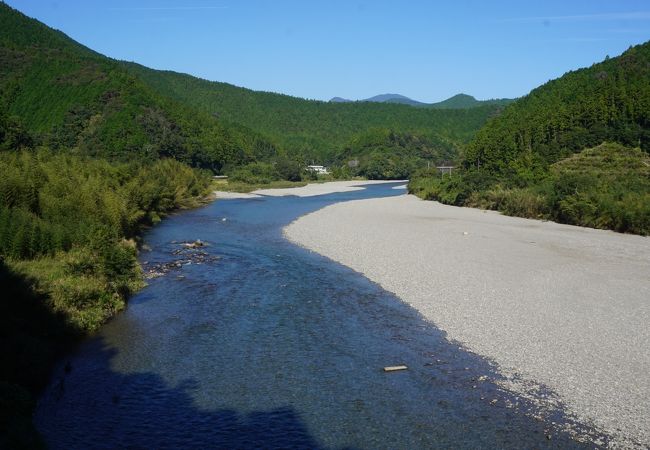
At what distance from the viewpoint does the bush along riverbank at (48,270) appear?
36.7ft

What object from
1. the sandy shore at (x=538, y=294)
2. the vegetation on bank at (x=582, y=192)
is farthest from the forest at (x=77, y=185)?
the vegetation on bank at (x=582, y=192)

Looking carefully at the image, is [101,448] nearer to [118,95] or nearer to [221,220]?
[221,220]

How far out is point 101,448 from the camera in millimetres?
9336

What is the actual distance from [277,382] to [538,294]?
10832 mm

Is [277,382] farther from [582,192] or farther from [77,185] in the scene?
[582,192]

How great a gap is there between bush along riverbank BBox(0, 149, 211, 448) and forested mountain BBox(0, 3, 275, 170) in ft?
206

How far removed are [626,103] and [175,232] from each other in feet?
182

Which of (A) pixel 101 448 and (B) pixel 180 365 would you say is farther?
(B) pixel 180 365

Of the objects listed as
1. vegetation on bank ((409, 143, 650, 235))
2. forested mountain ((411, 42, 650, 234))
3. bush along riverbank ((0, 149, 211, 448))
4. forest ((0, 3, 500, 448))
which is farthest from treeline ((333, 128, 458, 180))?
bush along riverbank ((0, 149, 211, 448))

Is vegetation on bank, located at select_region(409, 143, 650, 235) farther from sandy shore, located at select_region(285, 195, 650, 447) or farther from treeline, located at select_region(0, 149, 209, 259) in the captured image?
treeline, located at select_region(0, 149, 209, 259)

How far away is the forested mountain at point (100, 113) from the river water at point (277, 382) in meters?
73.4

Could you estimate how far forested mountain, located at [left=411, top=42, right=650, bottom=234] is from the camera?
120ft

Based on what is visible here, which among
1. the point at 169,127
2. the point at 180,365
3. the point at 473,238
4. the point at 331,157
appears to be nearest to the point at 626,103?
the point at 473,238

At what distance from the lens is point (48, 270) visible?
1666 cm
